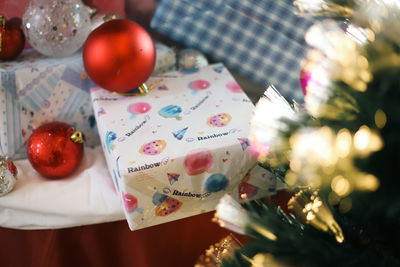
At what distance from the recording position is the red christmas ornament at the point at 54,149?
86cm

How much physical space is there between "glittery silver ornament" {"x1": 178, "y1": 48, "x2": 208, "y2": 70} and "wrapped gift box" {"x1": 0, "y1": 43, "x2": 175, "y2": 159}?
0.24m

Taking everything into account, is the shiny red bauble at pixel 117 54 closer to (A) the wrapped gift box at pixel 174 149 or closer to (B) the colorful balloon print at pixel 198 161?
(A) the wrapped gift box at pixel 174 149

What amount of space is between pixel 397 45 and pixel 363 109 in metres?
0.07

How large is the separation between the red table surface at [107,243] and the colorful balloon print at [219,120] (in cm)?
22

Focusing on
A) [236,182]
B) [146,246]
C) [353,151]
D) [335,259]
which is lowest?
[146,246]

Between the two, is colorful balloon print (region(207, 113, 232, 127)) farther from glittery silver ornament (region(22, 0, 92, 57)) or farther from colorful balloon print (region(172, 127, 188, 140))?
glittery silver ornament (region(22, 0, 92, 57))

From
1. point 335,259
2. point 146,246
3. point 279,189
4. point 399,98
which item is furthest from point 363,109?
point 146,246

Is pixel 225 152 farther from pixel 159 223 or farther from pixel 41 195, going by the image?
pixel 41 195

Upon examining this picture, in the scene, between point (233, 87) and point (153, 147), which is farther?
point (233, 87)

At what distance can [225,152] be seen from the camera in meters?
0.78

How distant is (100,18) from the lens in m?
1.03

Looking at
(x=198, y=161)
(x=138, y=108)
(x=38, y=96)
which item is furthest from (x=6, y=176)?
(x=198, y=161)

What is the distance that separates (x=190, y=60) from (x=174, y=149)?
0.37m

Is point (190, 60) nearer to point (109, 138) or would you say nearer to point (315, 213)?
point (109, 138)
